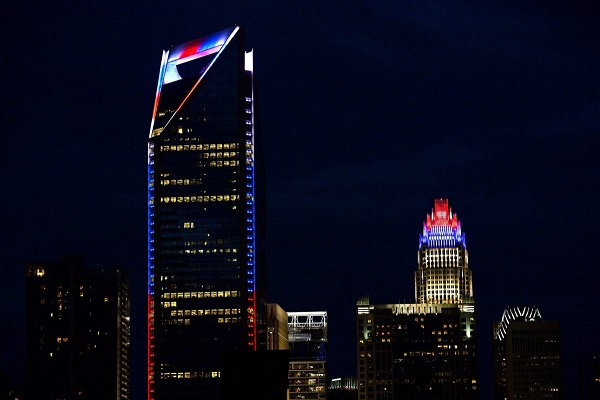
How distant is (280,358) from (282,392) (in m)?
3.75

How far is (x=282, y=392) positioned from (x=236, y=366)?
536 centimetres

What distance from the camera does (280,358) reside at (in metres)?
159

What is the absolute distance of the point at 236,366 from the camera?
15788 cm

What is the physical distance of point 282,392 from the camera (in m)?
157

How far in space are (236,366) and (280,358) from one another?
4504 millimetres

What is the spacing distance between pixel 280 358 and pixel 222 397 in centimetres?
698

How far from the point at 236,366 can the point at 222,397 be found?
337 centimetres

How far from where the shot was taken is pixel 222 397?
157500mm
